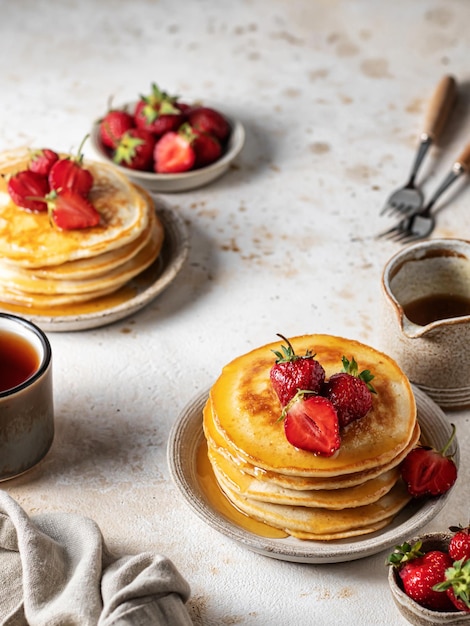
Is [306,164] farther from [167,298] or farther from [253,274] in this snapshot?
[167,298]

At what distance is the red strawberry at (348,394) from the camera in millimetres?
1478

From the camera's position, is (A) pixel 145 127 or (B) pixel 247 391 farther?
(A) pixel 145 127

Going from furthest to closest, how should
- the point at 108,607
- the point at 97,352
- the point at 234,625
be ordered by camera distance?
the point at 97,352 → the point at 234,625 → the point at 108,607

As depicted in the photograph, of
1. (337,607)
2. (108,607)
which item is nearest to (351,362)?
(337,607)

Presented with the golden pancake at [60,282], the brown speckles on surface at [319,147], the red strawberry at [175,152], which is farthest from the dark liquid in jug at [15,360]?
the brown speckles on surface at [319,147]

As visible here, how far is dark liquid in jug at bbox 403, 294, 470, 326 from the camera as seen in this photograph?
6.21ft

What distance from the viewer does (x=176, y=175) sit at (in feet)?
8.02

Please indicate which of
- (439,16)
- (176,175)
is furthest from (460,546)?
(439,16)

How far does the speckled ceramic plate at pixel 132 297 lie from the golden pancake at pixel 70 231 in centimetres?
12

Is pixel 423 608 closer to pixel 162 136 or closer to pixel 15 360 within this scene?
pixel 15 360

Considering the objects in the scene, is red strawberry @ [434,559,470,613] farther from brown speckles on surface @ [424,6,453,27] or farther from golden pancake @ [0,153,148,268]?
brown speckles on surface @ [424,6,453,27]

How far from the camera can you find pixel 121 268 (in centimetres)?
206

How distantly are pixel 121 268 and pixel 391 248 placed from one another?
0.69 metres

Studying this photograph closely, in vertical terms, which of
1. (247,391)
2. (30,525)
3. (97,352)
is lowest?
(97,352)
